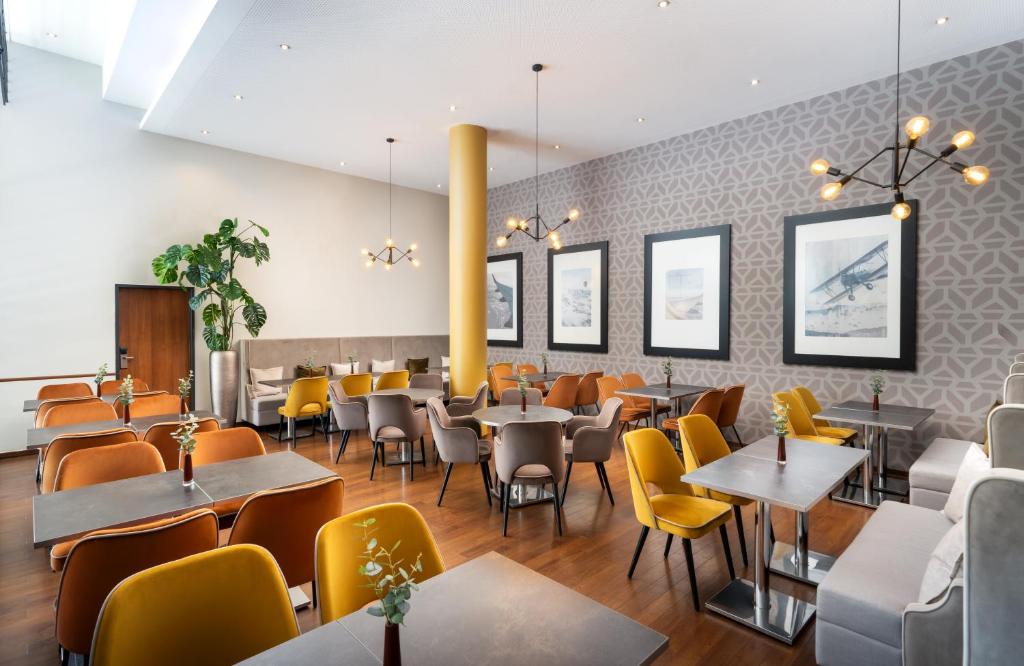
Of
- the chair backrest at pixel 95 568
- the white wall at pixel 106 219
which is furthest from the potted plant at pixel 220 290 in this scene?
the chair backrest at pixel 95 568

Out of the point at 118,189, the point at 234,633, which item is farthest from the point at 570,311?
the point at 234,633

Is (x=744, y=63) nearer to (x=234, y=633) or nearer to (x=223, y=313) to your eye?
(x=234, y=633)

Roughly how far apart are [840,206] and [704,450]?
3.93 m

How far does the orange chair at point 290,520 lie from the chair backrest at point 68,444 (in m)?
1.62

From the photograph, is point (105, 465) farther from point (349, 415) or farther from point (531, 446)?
point (349, 415)

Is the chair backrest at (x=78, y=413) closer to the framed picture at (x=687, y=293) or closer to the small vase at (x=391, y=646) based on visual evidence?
the small vase at (x=391, y=646)

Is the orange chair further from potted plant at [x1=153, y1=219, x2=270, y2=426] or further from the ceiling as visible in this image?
potted plant at [x1=153, y1=219, x2=270, y2=426]

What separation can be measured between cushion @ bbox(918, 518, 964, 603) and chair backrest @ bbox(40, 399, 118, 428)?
5.65 m

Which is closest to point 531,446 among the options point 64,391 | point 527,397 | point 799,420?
point 527,397

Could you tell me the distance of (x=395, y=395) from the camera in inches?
212

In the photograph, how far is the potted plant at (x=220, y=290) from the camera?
722 cm

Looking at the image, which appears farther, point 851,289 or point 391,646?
point 851,289

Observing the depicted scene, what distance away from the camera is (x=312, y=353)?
29.1 ft

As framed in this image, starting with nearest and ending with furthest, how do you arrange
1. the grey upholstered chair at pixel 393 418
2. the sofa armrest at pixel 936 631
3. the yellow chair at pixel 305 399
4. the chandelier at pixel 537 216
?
the sofa armrest at pixel 936 631 < the grey upholstered chair at pixel 393 418 < the chandelier at pixel 537 216 < the yellow chair at pixel 305 399
